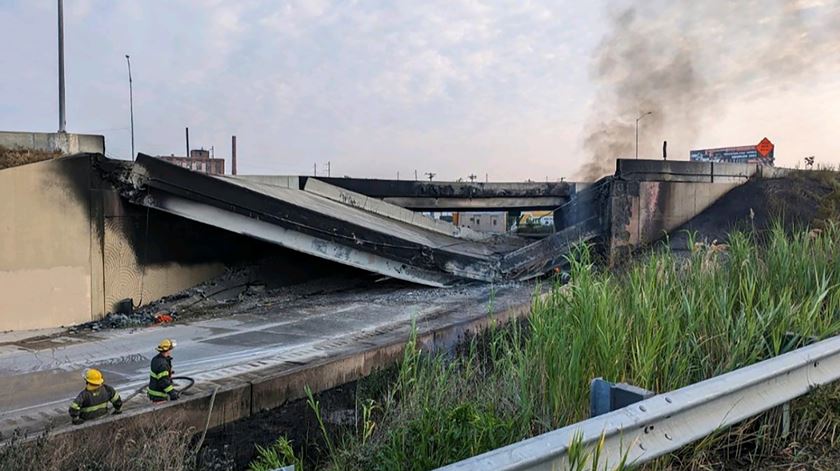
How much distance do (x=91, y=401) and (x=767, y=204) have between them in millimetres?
16528

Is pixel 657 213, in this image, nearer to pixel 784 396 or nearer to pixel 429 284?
pixel 429 284

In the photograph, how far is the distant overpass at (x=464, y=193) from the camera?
18.3 meters

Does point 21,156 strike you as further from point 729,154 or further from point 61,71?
point 729,154

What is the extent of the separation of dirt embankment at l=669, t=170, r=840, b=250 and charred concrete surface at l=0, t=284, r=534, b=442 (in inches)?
294

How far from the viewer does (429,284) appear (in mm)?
13281

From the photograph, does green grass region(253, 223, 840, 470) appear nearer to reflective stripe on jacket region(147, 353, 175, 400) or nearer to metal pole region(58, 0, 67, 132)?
reflective stripe on jacket region(147, 353, 175, 400)

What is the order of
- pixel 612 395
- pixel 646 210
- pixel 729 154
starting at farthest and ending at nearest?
pixel 729 154, pixel 646 210, pixel 612 395

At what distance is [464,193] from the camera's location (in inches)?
787

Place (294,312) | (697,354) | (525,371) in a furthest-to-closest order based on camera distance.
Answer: (294,312) < (697,354) < (525,371)

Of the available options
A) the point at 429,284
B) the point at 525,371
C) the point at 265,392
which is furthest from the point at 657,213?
the point at 525,371

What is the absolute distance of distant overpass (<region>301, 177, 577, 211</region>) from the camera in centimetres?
1828

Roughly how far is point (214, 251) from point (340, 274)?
3472 millimetres

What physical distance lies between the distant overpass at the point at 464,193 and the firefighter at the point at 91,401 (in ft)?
41.5

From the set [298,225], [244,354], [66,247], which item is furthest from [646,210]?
[66,247]
